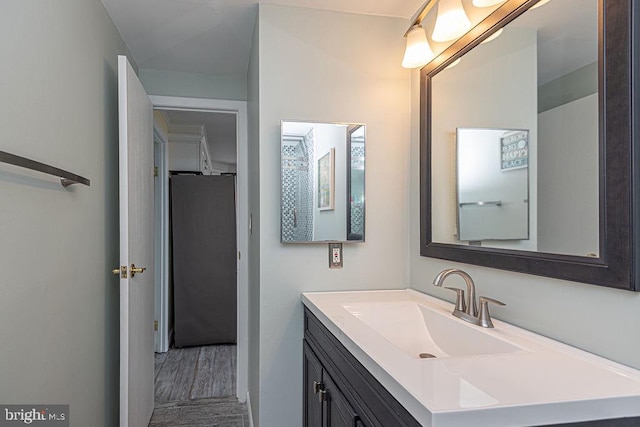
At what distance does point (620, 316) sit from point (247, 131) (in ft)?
8.23

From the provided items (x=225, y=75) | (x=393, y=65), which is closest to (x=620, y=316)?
(x=393, y=65)

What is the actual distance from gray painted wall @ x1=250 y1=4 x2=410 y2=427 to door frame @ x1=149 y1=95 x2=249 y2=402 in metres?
1.04

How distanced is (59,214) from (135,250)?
666mm

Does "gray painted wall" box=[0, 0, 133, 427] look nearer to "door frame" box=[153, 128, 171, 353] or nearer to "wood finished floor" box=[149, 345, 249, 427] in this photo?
"wood finished floor" box=[149, 345, 249, 427]

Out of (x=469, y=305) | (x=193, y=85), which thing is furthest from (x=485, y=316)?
(x=193, y=85)

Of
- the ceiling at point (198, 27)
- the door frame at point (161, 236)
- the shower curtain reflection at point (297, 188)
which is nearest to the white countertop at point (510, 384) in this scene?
the shower curtain reflection at point (297, 188)

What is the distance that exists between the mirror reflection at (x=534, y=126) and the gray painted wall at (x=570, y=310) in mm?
104

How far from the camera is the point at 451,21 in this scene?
1530 millimetres

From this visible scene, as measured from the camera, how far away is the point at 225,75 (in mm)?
2990

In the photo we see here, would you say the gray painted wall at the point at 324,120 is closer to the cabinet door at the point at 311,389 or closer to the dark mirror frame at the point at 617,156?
the cabinet door at the point at 311,389

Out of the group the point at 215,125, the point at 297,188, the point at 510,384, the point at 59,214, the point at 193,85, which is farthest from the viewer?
the point at 215,125

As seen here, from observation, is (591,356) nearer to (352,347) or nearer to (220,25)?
(352,347)

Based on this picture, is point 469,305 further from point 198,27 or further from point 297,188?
point 198,27

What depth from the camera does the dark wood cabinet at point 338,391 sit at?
3.17 ft
